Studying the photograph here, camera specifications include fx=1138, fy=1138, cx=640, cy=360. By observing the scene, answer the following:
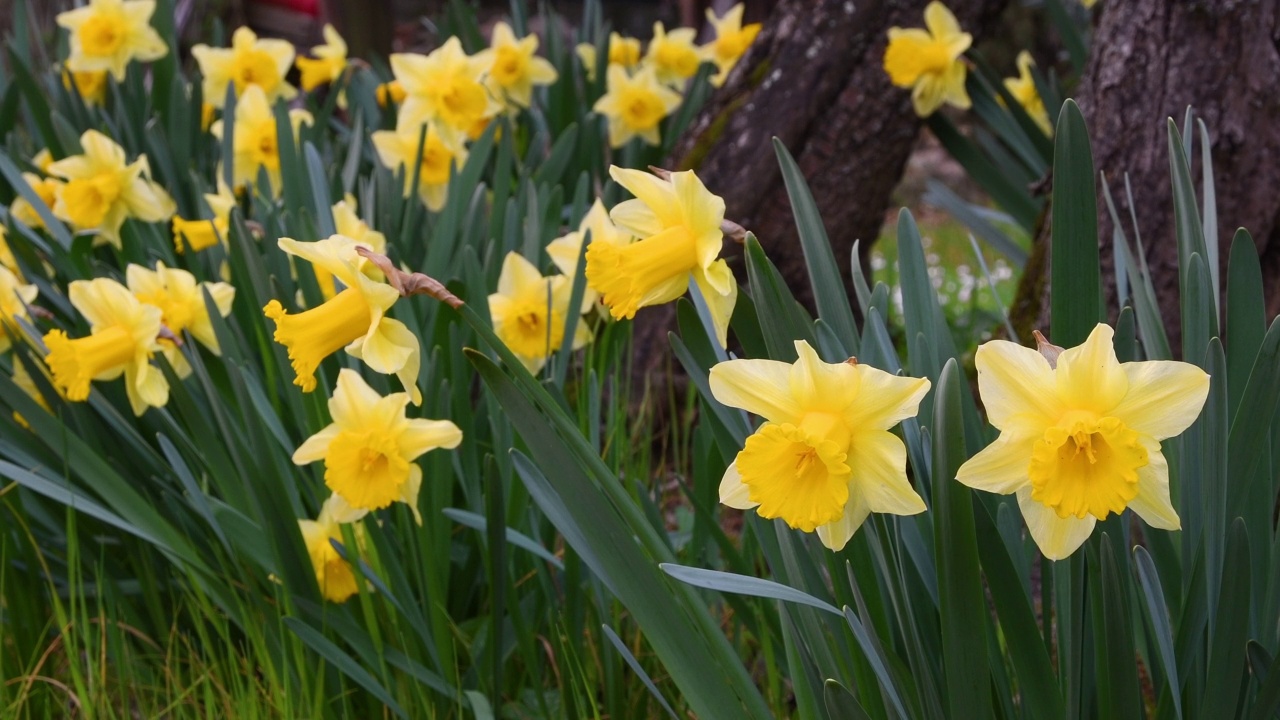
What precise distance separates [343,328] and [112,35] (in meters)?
2.21

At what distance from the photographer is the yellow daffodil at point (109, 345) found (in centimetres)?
147

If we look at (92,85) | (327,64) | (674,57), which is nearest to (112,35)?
(92,85)

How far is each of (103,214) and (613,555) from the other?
1501mm

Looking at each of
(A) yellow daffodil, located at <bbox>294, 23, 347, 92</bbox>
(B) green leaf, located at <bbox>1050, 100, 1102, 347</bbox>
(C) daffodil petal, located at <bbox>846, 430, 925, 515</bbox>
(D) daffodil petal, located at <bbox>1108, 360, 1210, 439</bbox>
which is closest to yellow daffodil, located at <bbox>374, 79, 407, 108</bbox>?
(A) yellow daffodil, located at <bbox>294, 23, 347, 92</bbox>

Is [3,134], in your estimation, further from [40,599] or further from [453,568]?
[453,568]

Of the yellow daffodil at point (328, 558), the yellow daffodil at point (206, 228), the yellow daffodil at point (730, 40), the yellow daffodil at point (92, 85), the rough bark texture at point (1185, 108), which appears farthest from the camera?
the yellow daffodil at point (730, 40)

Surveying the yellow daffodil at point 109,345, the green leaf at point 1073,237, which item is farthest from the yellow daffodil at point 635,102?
the green leaf at point 1073,237

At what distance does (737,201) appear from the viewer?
2.40 meters

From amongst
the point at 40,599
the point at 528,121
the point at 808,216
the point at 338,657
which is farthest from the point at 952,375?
the point at 528,121

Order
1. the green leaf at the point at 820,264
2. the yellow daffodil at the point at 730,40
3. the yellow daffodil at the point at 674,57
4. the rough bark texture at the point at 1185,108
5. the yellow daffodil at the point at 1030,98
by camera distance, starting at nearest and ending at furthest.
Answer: the green leaf at the point at 820,264 < the rough bark texture at the point at 1185,108 < the yellow daffodil at the point at 1030,98 < the yellow daffodil at the point at 730,40 < the yellow daffodil at the point at 674,57

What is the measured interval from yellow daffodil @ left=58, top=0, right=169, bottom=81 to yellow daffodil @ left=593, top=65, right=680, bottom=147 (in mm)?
1152

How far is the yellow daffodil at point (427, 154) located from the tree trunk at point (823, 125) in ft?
1.85

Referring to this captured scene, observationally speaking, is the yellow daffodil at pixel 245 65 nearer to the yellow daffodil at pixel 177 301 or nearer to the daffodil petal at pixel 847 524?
the yellow daffodil at pixel 177 301

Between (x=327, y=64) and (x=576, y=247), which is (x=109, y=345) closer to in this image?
(x=576, y=247)
